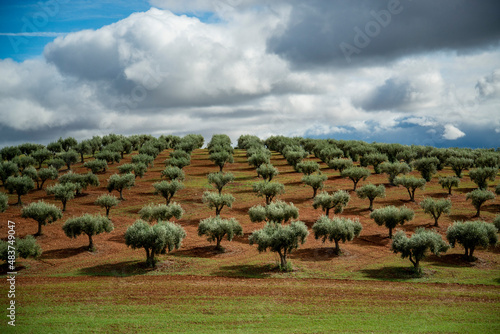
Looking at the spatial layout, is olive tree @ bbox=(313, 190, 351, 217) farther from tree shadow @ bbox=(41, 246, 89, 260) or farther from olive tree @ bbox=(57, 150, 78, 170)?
olive tree @ bbox=(57, 150, 78, 170)

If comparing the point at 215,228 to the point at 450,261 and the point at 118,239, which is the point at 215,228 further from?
the point at 450,261

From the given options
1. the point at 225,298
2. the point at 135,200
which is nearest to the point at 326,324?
the point at 225,298

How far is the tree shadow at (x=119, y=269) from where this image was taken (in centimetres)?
4397

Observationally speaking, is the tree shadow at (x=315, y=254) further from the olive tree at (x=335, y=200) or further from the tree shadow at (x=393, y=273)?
the olive tree at (x=335, y=200)

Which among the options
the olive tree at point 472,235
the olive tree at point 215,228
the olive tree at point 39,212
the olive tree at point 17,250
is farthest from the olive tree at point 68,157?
the olive tree at point 472,235

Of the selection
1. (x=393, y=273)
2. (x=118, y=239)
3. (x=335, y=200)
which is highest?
(x=335, y=200)

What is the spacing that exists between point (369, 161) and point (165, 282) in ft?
299

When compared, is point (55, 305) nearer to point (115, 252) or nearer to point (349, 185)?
point (115, 252)

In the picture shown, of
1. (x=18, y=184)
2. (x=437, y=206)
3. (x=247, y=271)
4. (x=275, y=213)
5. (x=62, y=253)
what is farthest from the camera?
(x=18, y=184)

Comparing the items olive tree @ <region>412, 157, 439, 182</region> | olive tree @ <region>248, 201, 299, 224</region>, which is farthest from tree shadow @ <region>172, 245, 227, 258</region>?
olive tree @ <region>412, 157, 439, 182</region>

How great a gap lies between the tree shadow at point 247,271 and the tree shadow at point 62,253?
23.8 metres

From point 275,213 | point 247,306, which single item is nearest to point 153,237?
point 247,306

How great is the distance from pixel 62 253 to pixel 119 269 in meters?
13.9

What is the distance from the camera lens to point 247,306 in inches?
1307
